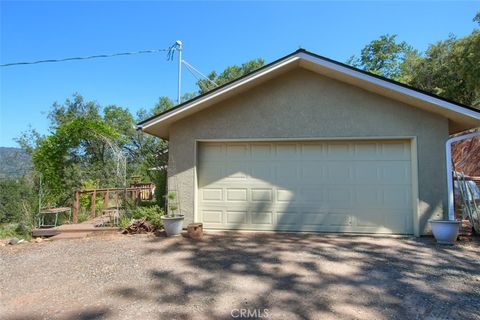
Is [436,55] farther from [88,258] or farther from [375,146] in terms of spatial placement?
[88,258]

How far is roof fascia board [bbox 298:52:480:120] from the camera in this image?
6.24m

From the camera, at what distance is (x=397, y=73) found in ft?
99.2

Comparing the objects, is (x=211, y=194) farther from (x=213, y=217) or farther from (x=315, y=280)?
(x=315, y=280)

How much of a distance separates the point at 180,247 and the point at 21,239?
14.6ft

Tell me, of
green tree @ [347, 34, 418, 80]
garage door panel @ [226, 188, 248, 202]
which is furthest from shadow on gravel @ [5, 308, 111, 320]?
green tree @ [347, 34, 418, 80]

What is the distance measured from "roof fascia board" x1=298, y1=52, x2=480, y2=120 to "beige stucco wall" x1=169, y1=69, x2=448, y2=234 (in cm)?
55

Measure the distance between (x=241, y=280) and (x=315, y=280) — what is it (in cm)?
105

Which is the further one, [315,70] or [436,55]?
[436,55]

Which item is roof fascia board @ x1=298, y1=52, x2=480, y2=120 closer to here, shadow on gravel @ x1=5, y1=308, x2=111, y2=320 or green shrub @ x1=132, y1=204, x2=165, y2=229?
green shrub @ x1=132, y1=204, x2=165, y2=229

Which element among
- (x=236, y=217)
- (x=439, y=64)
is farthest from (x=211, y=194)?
(x=439, y=64)

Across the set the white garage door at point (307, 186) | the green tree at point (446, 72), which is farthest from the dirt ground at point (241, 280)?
the green tree at point (446, 72)

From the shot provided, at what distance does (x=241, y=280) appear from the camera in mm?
4219

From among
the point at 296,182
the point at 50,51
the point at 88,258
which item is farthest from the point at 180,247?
the point at 50,51

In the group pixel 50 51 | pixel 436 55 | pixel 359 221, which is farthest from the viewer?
pixel 436 55
